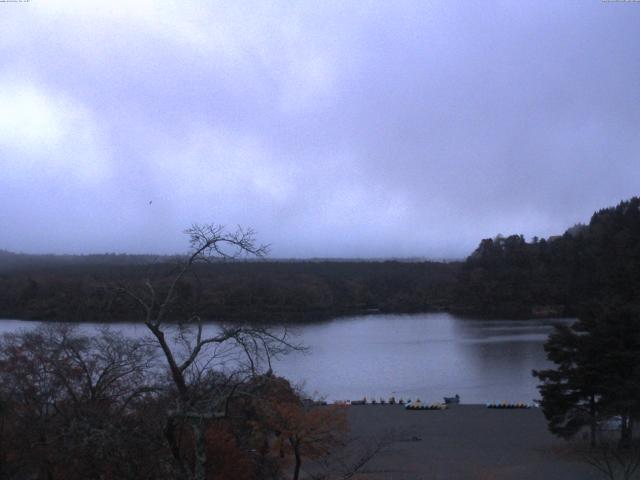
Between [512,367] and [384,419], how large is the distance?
11.2m

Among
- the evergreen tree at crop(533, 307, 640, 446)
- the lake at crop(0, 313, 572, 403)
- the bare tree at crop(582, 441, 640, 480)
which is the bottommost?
the lake at crop(0, 313, 572, 403)

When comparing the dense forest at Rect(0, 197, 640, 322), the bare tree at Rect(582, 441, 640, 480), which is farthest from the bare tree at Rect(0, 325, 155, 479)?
the dense forest at Rect(0, 197, 640, 322)

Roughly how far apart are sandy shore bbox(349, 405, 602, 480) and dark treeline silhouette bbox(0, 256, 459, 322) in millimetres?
3204

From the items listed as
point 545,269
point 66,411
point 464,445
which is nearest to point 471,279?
point 545,269

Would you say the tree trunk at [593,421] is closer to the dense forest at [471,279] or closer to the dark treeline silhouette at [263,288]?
the dark treeline silhouette at [263,288]

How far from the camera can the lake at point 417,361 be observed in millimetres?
20891

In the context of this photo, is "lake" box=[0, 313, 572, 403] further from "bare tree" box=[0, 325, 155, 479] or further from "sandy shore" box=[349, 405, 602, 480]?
"bare tree" box=[0, 325, 155, 479]

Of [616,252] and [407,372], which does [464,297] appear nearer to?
[616,252]

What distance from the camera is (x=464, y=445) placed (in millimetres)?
13195

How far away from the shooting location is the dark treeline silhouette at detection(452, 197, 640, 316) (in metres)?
49.8

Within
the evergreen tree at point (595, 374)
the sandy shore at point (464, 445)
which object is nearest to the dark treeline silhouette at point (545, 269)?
the sandy shore at point (464, 445)

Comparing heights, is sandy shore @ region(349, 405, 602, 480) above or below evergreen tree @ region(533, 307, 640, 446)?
below

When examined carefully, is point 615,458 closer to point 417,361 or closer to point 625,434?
point 625,434

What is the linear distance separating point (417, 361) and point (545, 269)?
107ft
